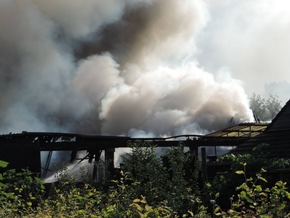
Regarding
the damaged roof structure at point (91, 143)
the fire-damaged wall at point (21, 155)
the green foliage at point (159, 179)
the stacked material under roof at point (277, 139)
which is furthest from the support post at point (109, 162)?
the green foliage at point (159, 179)

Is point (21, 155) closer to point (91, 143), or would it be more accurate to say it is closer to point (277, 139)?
point (91, 143)

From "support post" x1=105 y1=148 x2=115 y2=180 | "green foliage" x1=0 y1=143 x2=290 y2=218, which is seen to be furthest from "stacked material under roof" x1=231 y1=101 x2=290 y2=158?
"support post" x1=105 y1=148 x2=115 y2=180

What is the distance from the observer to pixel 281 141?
19484 millimetres

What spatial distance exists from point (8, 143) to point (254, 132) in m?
20.7

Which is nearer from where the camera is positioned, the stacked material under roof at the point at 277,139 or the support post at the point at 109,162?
the stacked material under roof at the point at 277,139

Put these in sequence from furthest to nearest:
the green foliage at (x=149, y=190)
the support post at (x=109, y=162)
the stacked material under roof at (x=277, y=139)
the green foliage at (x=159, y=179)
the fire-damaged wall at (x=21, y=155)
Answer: the support post at (x=109, y=162)
the fire-damaged wall at (x=21, y=155)
the stacked material under roof at (x=277, y=139)
the green foliage at (x=159, y=179)
the green foliage at (x=149, y=190)

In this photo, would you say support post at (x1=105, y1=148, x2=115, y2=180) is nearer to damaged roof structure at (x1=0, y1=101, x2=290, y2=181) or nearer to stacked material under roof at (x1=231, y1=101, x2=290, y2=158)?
damaged roof structure at (x1=0, y1=101, x2=290, y2=181)

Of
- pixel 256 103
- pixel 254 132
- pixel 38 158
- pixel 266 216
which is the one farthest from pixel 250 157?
pixel 256 103

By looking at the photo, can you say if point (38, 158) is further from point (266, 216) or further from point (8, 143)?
point (266, 216)

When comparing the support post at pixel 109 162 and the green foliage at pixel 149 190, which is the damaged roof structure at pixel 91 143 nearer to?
the support post at pixel 109 162

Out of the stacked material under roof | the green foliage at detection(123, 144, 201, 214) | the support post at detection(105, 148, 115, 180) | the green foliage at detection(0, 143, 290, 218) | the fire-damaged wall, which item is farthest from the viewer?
the support post at detection(105, 148, 115, 180)

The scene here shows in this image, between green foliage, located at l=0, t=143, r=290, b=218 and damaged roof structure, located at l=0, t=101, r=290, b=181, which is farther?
damaged roof structure, located at l=0, t=101, r=290, b=181

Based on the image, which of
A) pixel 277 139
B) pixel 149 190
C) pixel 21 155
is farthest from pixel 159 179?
pixel 21 155

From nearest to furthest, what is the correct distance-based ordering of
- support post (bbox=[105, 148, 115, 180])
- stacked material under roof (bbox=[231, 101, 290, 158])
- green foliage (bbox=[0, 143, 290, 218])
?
green foliage (bbox=[0, 143, 290, 218]) < stacked material under roof (bbox=[231, 101, 290, 158]) < support post (bbox=[105, 148, 115, 180])
